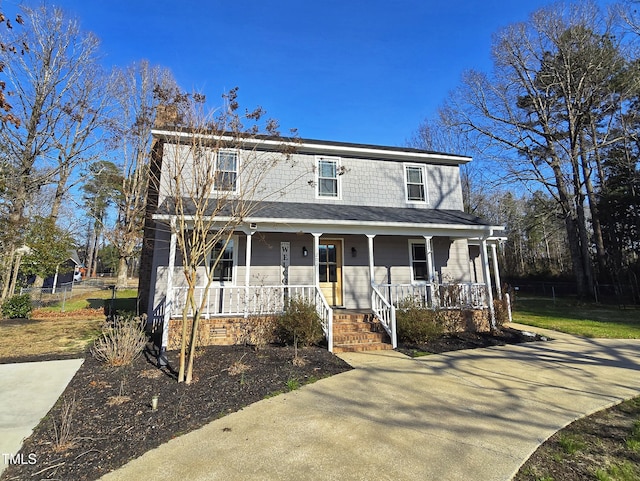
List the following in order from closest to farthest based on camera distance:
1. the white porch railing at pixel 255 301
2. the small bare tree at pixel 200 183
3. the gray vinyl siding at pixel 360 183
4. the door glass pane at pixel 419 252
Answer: the small bare tree at pixel 200 183
the white porch railing at pixel 255 301
the gray vinyl siding at pixel 360 183
the door glass pane at pixel 419 252

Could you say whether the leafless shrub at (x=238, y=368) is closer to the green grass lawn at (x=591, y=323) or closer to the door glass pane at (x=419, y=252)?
the door glass pane at (x=419, y=252)

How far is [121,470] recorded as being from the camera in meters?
2.94

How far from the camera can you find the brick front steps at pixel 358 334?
7.70 meters

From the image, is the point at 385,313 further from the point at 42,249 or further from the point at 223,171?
the point at 42,249

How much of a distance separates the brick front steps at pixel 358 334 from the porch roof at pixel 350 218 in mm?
2617

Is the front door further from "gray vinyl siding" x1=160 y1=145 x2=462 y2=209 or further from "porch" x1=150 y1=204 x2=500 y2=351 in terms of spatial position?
"gray vinyl siding" x1=160 y1=145 x2=462 y2=209

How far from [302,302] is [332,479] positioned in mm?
5189

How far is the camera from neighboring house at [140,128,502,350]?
28.3 feet

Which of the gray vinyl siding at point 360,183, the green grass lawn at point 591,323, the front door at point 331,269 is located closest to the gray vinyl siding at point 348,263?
the front door at point 331,269

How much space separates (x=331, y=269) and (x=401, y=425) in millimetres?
7079

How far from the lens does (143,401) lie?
4.55 meters

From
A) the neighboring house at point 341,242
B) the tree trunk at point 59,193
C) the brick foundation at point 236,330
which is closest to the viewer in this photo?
the brick foundation at point 236,330

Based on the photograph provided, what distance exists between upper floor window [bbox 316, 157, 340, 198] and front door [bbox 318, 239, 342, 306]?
74.3 inches

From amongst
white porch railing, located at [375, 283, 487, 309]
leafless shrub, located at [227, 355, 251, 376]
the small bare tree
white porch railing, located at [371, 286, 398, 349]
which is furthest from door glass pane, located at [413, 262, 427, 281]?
leafless shrub, located at [227, 355, 251, 376]
